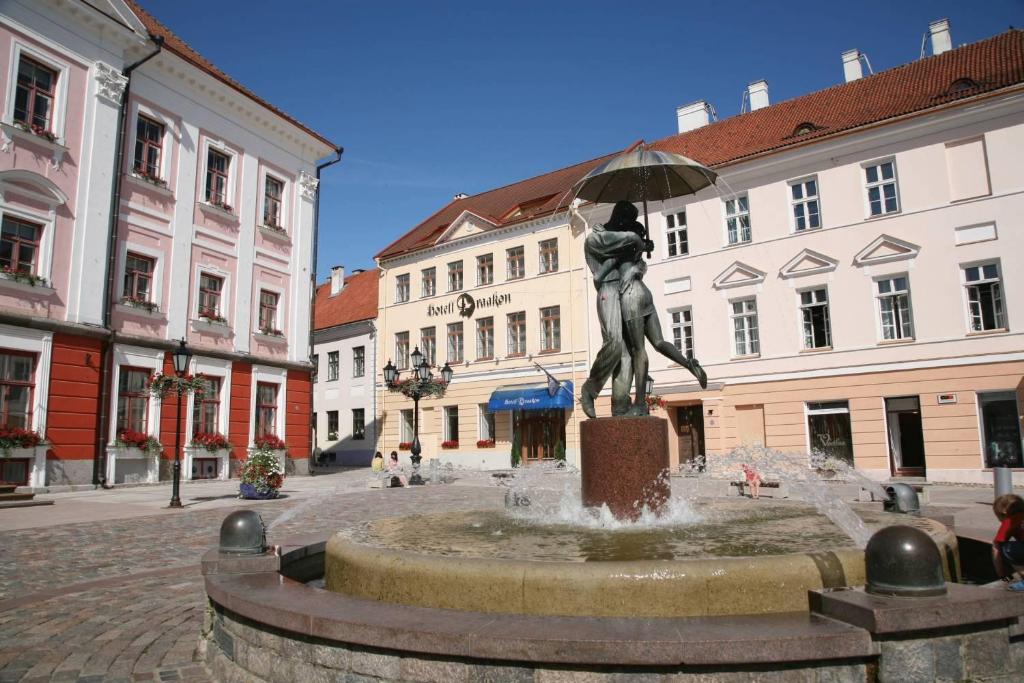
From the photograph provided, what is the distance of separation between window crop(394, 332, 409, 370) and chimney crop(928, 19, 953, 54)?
84.9 ft

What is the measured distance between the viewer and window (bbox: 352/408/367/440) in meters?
38.1

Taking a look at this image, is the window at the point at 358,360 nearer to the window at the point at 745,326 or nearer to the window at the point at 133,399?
the window at the point at 133,399

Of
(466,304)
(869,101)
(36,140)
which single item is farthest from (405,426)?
(869,101)

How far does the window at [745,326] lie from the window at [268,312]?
55.5 feet

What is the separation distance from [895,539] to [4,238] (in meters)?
21.3

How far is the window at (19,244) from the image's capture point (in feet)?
59.7

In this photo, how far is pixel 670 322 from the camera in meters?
27.0

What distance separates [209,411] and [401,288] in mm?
15396

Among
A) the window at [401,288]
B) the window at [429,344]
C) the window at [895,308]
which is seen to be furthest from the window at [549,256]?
the window at [895,308]

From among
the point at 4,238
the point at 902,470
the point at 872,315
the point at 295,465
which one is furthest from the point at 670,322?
the point at 4,238

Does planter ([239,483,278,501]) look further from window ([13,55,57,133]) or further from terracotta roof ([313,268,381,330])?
terracotta roof ([313,268,381,330])

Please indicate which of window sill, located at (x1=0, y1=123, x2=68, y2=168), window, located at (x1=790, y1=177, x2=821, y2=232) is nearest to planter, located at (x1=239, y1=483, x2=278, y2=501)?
window sill, located at (x1=0, y1=123, x2=68, y2=168)

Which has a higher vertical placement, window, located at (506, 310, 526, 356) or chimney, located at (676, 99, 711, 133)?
chimney, located at (676, 99, 711, 133)

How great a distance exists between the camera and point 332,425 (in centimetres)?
3991
